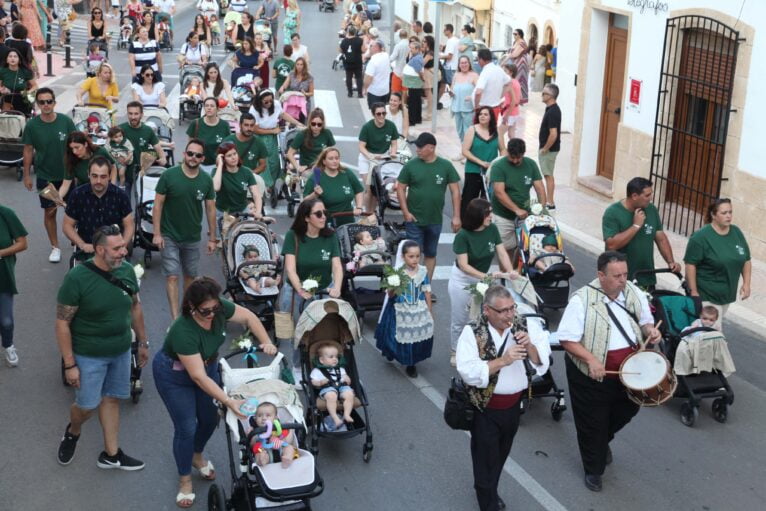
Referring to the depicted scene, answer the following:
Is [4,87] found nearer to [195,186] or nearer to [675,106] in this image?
[195,186]

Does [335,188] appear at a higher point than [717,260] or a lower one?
higher

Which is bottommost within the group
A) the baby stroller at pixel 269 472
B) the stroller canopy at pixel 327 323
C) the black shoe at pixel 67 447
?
the black shoe at pixel 67 447

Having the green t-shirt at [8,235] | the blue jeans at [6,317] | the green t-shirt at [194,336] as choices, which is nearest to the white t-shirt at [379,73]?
the blue jeans at [6,317]

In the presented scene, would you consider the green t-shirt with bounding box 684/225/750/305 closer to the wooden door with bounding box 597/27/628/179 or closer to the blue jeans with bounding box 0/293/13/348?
the blue jeans with bounding box 0/293/13/348

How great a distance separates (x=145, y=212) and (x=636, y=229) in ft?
19.9

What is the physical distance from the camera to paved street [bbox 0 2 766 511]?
808cm

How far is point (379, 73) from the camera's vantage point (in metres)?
23.1

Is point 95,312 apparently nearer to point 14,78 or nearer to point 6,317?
point 6,317

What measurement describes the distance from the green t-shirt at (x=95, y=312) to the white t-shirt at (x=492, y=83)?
1241 cm

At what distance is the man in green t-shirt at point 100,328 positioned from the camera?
7.71 m

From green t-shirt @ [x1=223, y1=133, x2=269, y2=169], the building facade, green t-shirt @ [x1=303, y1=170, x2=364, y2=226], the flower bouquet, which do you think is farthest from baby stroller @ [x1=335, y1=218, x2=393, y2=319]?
the building facade

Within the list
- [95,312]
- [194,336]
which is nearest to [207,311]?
[194,336]

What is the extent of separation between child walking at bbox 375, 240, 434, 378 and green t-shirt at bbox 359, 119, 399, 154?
15.7 feet

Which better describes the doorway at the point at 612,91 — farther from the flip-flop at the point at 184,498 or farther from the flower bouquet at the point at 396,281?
the flip-flop at the point at 184,498
